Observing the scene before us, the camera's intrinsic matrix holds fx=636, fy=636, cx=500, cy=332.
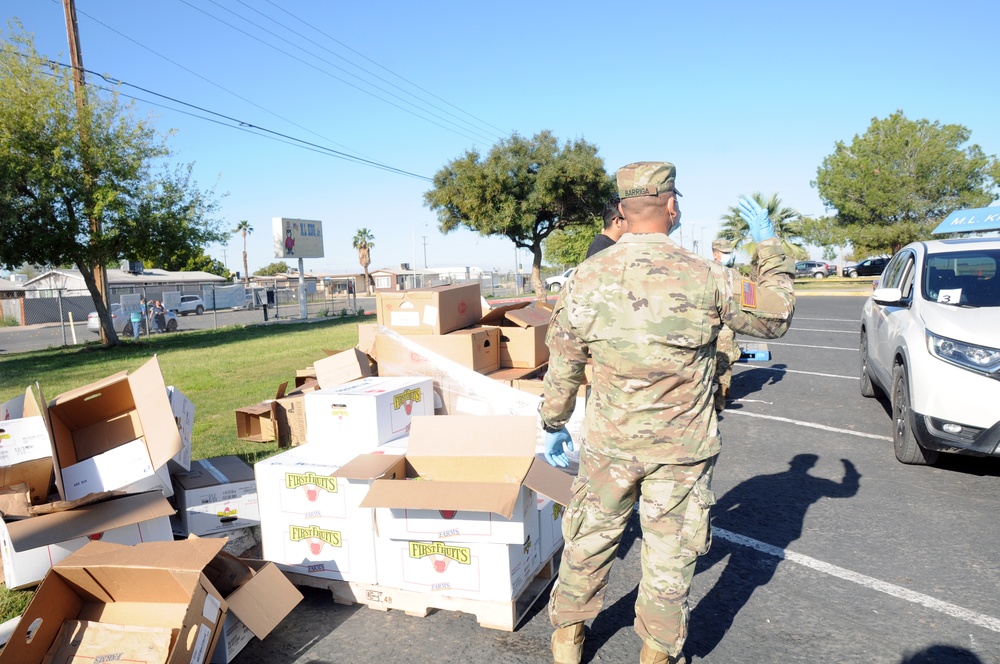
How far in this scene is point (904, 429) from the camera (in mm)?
5125

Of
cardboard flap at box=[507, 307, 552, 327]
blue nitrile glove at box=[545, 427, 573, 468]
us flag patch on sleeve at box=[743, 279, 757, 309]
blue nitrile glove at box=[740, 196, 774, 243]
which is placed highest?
blue nitrile glove at box=[740, 196, 774, 243]

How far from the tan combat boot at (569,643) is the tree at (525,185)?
2225 centimetres

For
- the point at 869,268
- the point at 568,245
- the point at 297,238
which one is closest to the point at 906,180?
the point at 869,268

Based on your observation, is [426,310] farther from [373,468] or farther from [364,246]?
[364,246]

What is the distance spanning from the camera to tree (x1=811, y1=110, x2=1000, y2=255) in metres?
40.8

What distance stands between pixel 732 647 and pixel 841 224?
49517 mm

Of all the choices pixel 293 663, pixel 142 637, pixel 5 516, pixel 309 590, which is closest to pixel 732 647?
pixel 293 663

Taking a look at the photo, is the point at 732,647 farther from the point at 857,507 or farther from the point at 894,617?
the point at 857,507

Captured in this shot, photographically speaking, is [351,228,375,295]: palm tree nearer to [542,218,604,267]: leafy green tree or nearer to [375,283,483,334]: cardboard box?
[542,218,604,267]: leafy green tree

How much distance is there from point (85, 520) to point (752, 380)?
26.8ft

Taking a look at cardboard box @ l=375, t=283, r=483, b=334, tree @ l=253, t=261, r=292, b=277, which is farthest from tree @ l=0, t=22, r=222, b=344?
tree @ l=253, t=261, r=292, b=277

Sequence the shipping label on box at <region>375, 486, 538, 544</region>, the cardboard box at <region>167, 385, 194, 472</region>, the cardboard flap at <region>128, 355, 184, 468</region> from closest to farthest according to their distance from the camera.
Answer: the shipping label on box at <region>375, 486, 538, 544</region>, the cardboard flap at <region>128, 355, 184, 468</region>, the cardboard box at <region>167, 385, 194, 472</region>

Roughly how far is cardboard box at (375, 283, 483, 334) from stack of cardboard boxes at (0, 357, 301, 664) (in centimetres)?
199

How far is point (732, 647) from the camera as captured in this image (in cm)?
281
